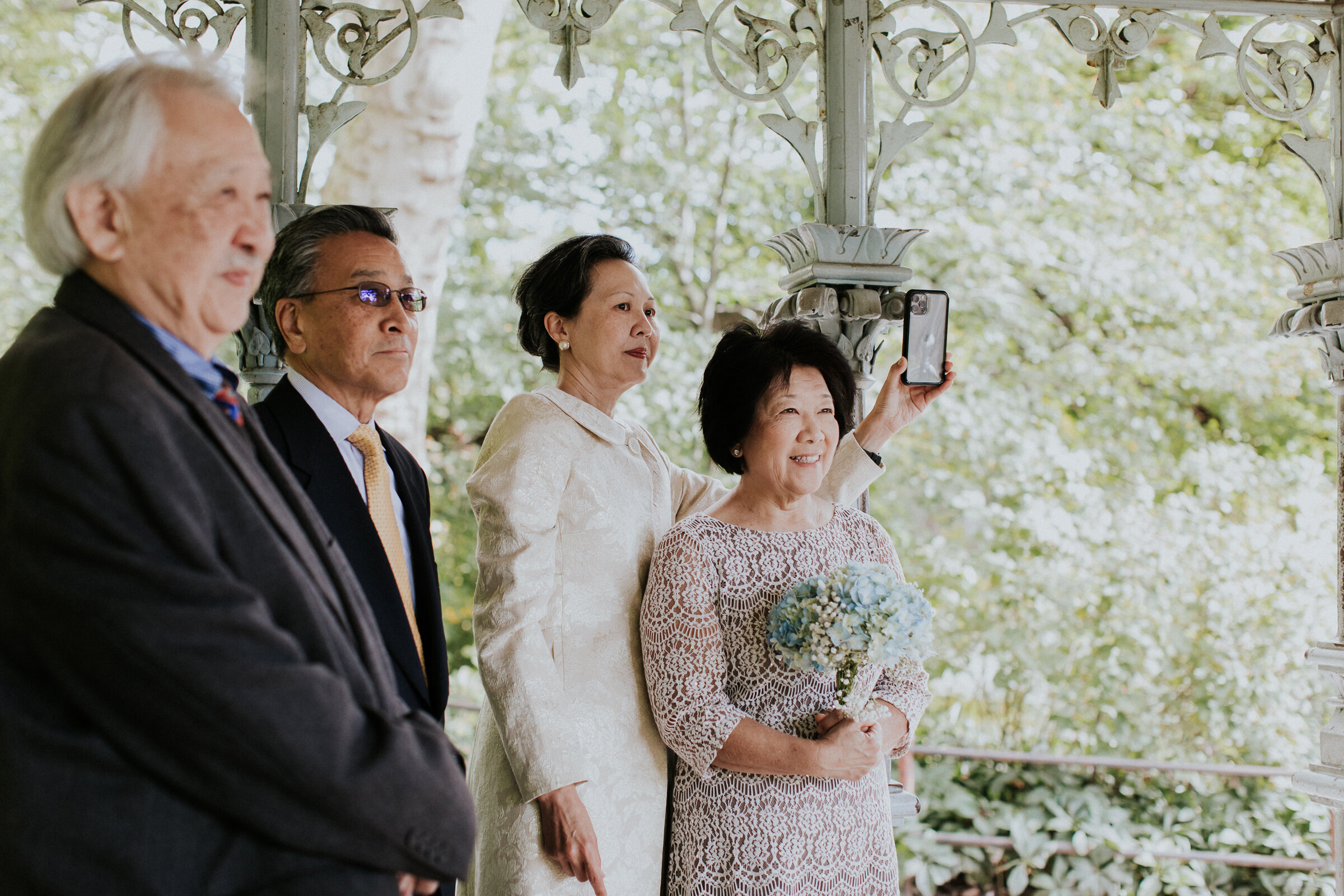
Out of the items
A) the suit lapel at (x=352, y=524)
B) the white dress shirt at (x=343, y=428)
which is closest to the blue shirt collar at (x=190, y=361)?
the suit lapel at (x=352, y=524)

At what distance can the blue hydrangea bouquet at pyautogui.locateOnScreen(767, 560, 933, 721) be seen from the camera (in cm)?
206

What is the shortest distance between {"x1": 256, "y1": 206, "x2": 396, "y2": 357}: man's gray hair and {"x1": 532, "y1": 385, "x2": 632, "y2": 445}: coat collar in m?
0.45

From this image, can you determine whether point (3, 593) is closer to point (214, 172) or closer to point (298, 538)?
point (298, 538)

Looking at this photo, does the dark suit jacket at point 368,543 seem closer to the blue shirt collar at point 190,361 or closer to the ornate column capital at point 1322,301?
the blue shirt collar at point 190,361

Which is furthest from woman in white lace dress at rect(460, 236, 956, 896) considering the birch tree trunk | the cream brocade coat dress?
the birch tree trunk

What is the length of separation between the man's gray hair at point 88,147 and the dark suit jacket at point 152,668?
62mm

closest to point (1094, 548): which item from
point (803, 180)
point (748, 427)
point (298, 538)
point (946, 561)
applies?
point (946, 561)

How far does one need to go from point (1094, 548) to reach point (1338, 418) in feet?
11.8

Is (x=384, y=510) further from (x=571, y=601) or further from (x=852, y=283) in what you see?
(x=852, y=283)

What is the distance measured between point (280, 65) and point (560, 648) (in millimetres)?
1519

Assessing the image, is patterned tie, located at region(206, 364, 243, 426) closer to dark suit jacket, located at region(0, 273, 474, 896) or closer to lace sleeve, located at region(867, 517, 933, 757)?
dark suit jacket, located at region(0, 273, 474, 896)

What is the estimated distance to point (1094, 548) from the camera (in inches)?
266

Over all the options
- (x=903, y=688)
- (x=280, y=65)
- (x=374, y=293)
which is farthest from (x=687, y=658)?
(x=280, y=65)

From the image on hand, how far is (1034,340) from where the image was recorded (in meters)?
Result: 7.25
